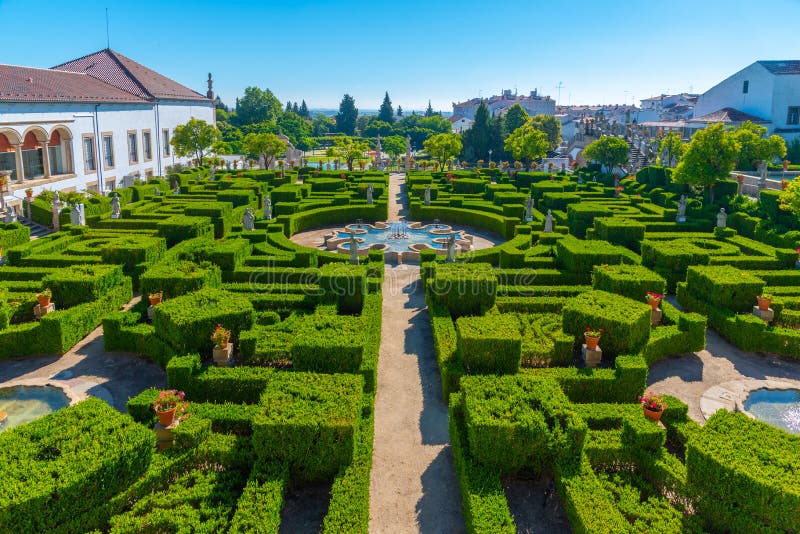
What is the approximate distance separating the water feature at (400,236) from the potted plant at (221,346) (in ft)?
49.6

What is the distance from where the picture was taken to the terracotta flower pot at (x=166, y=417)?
12.3m

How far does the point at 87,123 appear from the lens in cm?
4525

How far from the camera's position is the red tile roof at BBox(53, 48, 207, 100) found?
5653 cm

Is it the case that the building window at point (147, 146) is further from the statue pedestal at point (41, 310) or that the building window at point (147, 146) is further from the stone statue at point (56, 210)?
the statue pedestal at point (41, 310)

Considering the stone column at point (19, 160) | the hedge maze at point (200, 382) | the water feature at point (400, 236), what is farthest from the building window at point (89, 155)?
the water feature at point (400, 236)

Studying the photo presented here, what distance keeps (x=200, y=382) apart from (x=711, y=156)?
1414 inches

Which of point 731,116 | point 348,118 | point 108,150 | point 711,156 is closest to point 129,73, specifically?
point 108,150

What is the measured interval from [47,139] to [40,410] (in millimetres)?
33124

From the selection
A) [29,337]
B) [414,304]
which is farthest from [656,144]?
[29,337]

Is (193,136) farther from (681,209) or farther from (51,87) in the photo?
(681,209)

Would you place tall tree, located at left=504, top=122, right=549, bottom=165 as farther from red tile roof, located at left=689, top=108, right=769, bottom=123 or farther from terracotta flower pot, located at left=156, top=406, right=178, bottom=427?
terracotta flower pot, located at left=156, top=406, right=178, bottom=427

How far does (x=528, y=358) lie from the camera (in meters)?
16.6

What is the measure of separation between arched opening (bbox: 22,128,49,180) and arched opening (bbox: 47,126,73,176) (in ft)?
2.58

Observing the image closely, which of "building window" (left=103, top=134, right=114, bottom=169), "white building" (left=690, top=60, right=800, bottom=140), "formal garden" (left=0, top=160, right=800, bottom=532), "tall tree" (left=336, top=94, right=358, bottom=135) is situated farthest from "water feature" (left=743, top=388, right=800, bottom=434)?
"tall tree" (left=336, top=94, right=358, bottom=135)
